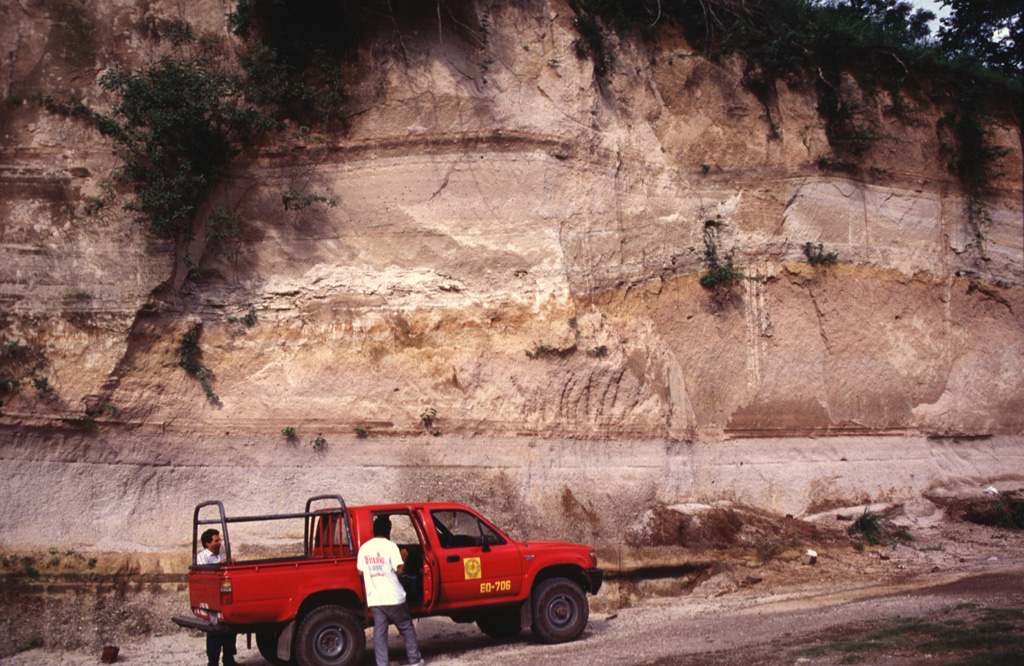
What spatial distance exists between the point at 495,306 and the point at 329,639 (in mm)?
6781

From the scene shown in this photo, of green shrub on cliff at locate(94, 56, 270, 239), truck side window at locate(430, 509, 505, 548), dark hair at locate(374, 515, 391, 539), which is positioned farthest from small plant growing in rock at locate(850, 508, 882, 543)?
green shrub on cliff at locate(94, 56, 270, 239)

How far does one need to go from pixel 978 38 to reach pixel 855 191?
8870 millimetres

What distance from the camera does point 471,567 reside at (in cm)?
911

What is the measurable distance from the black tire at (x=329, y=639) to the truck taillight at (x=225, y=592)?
757 millimetres

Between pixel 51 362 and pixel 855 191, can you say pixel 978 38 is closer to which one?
pixel 855 191

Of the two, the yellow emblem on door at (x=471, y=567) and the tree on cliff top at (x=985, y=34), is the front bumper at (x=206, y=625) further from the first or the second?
the tree on cliff top at (x=985, y=34)

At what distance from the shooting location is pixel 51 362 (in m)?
12.2

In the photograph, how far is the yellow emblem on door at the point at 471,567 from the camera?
909 centimetres

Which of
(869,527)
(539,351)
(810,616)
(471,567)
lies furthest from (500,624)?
(869,527)

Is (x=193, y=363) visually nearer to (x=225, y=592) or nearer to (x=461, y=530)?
(x=461, y=530)

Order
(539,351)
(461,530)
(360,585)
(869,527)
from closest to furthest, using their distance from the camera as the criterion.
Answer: (360,585), (461,530), (539,351), (869,527)

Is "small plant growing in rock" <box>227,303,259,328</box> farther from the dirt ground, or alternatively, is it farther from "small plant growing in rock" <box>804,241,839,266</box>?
"small plant growing in rock" <box>804,241,839,266</box>

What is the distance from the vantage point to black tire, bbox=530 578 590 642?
30.8 feet

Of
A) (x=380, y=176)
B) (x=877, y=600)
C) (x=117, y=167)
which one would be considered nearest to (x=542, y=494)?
(x=877, y=600)
